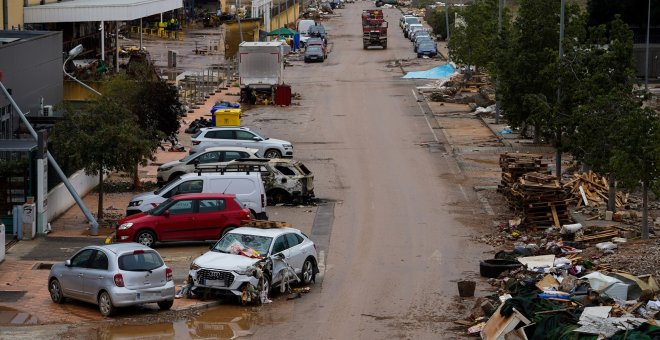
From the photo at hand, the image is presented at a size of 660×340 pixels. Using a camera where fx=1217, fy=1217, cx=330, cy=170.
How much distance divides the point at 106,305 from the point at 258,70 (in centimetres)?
4085

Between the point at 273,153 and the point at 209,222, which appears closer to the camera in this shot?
the point at 209,222

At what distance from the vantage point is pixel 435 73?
255 feet

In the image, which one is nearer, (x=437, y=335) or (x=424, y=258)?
(x=437, y=335)

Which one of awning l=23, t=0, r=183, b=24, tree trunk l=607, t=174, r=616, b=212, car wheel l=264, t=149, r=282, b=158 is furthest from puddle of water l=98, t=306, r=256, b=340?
awning l=23, t=0, r=183, b=24

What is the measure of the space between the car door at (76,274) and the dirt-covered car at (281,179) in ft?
41.2

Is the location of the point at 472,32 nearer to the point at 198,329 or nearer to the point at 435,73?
the point at 435,73

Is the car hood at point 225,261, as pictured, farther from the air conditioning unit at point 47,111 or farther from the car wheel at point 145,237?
the air conditioning unit at point 47,111

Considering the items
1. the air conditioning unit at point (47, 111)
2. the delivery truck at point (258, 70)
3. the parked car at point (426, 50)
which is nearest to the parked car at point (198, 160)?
the air conditioning unit at point (47, 111)

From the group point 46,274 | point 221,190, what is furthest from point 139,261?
point 221,190

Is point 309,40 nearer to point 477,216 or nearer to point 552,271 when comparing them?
point 477,216

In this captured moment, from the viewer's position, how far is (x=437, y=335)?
21797mm

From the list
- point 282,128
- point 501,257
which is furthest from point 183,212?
point 282,128

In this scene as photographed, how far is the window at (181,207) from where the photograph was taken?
3009cm

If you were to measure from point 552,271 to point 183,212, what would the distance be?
31.2 ft
